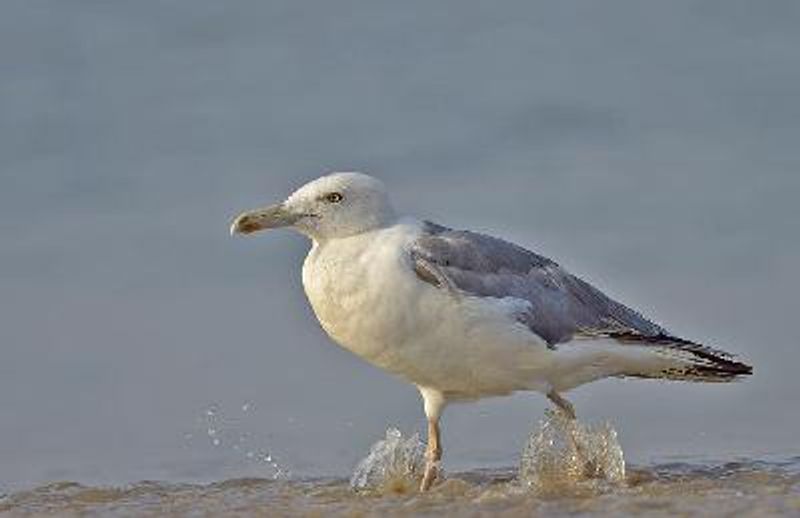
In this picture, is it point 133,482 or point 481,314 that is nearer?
point 481,314

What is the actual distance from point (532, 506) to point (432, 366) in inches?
47.7

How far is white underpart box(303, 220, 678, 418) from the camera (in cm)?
1455

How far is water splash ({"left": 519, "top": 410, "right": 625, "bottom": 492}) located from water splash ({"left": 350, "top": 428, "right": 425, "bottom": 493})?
2.48ft

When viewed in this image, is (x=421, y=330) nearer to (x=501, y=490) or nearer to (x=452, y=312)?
(x=452, y=312)

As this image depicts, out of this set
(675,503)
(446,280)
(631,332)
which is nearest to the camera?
(675,503)

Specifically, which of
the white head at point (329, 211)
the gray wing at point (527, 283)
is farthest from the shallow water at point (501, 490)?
the white head at point (329, 211)

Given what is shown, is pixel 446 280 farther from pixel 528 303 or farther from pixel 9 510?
pixel 9 510

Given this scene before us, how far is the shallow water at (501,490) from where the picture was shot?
1388 cm

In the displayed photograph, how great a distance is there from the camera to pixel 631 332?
15.7 metres

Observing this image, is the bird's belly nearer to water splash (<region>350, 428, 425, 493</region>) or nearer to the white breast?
the white breast

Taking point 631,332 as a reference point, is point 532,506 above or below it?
below

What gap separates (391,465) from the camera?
1557 cm

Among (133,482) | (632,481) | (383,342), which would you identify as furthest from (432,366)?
(133,482)

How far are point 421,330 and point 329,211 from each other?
105 cm
